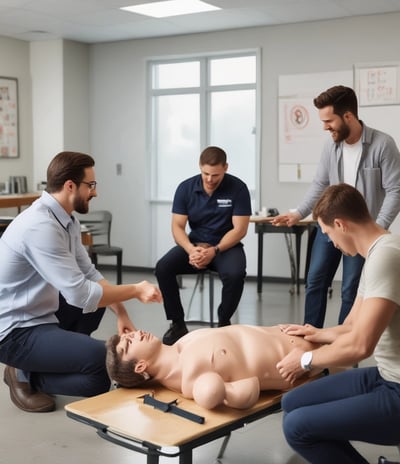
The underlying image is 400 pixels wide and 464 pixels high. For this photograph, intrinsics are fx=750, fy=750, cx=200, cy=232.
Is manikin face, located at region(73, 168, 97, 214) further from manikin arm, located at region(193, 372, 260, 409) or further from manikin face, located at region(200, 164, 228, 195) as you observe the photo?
manikin face, located at region(200, 164, 228, 195)

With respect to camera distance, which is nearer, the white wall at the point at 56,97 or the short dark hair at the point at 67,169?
the short dark hair at the point at 67,169

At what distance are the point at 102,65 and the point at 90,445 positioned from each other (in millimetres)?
5915

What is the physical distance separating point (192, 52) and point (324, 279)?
4.33 m

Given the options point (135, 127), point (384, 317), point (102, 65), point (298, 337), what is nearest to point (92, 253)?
point (135, 127)

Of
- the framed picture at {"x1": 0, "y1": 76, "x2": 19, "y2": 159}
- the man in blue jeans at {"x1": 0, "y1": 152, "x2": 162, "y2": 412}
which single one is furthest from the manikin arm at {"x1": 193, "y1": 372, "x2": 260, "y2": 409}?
the framed picture at {"x1": 0, "y1": 76, "x2": 19, "y2": 159}

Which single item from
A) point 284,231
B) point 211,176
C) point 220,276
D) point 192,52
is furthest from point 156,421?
point 192,52

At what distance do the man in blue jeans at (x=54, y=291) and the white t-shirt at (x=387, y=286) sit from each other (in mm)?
1055

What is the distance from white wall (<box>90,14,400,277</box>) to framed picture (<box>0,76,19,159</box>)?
86cm

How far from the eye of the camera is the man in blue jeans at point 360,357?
207 cm

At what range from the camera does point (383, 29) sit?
662 centimetres

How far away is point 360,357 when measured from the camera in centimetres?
216

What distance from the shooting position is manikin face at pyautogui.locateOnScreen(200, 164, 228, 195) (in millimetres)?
4605

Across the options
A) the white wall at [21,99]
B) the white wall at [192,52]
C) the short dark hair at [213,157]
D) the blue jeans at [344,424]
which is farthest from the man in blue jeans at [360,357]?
the white wall at [21,99]

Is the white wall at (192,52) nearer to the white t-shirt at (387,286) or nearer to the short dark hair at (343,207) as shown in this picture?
the short dark hair at (343,207)
